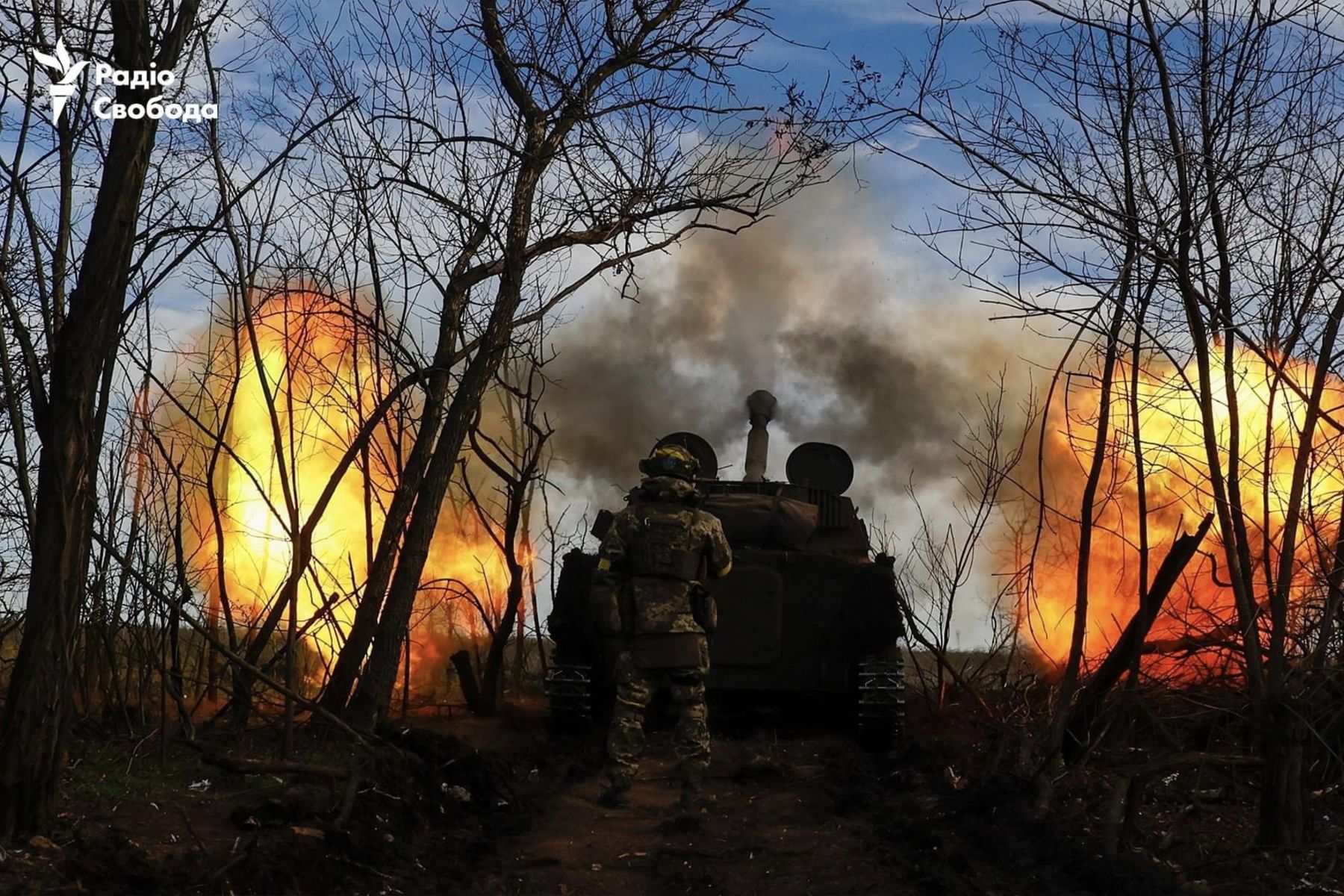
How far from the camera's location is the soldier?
32.6 feet

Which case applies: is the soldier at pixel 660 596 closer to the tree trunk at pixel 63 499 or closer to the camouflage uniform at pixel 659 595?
the camouflage uniform at pixel 659 595

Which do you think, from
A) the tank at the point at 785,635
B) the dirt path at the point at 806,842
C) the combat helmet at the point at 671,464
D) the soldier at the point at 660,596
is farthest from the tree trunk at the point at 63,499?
the tank at the point at 785,635

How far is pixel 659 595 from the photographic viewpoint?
10047 millimetres

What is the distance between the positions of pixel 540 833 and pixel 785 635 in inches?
162

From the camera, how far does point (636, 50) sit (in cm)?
1216

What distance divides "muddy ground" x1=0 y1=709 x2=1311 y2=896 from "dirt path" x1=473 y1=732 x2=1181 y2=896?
0.7 inches

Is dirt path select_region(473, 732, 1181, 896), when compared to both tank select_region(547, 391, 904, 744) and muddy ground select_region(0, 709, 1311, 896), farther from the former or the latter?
tank select_region(547, 391, 904, 744)

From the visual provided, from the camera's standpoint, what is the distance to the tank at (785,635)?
11961mm

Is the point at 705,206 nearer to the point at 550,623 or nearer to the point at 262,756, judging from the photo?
the point at 550,623

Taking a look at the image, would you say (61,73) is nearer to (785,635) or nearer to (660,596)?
(660,596)

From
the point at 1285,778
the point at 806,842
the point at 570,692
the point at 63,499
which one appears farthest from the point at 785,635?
the point at 63,499

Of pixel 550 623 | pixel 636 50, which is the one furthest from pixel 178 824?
pixel 636 50

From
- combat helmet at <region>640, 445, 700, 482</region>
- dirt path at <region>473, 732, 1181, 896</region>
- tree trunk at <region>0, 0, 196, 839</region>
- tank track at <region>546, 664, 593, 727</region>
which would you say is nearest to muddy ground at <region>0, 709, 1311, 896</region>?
dirt path at <region>473, 732, 1181, 896</region>

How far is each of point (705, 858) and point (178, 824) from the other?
2.81m
